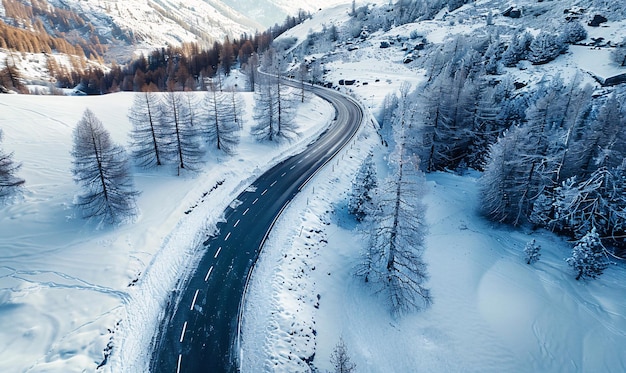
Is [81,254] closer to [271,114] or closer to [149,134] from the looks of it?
[149,134]

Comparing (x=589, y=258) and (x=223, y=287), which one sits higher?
(x=589, y=258)

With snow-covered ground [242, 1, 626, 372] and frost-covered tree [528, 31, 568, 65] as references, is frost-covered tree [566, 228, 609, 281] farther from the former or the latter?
frost-covered tree [528, 31, 568, 65]

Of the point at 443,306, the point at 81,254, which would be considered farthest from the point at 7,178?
the point at 443,306

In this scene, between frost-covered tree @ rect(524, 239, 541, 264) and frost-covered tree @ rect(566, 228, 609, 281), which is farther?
frost-covered tree @ rect(524, 239, 541, 264)

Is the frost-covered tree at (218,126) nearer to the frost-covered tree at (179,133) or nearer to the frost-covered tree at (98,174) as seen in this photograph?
the frost-covered tree at (179,133)

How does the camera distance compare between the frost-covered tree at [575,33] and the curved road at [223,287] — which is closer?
the curved road at [223,287]

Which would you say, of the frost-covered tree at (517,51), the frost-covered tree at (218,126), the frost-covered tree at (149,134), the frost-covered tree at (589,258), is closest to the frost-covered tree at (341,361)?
the frost-covered tree at (589,258)

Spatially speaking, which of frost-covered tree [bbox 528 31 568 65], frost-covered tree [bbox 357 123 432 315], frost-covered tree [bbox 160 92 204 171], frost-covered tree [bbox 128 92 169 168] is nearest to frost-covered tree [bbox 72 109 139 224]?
frost-covered tree [bbox 128 92 169 168]
